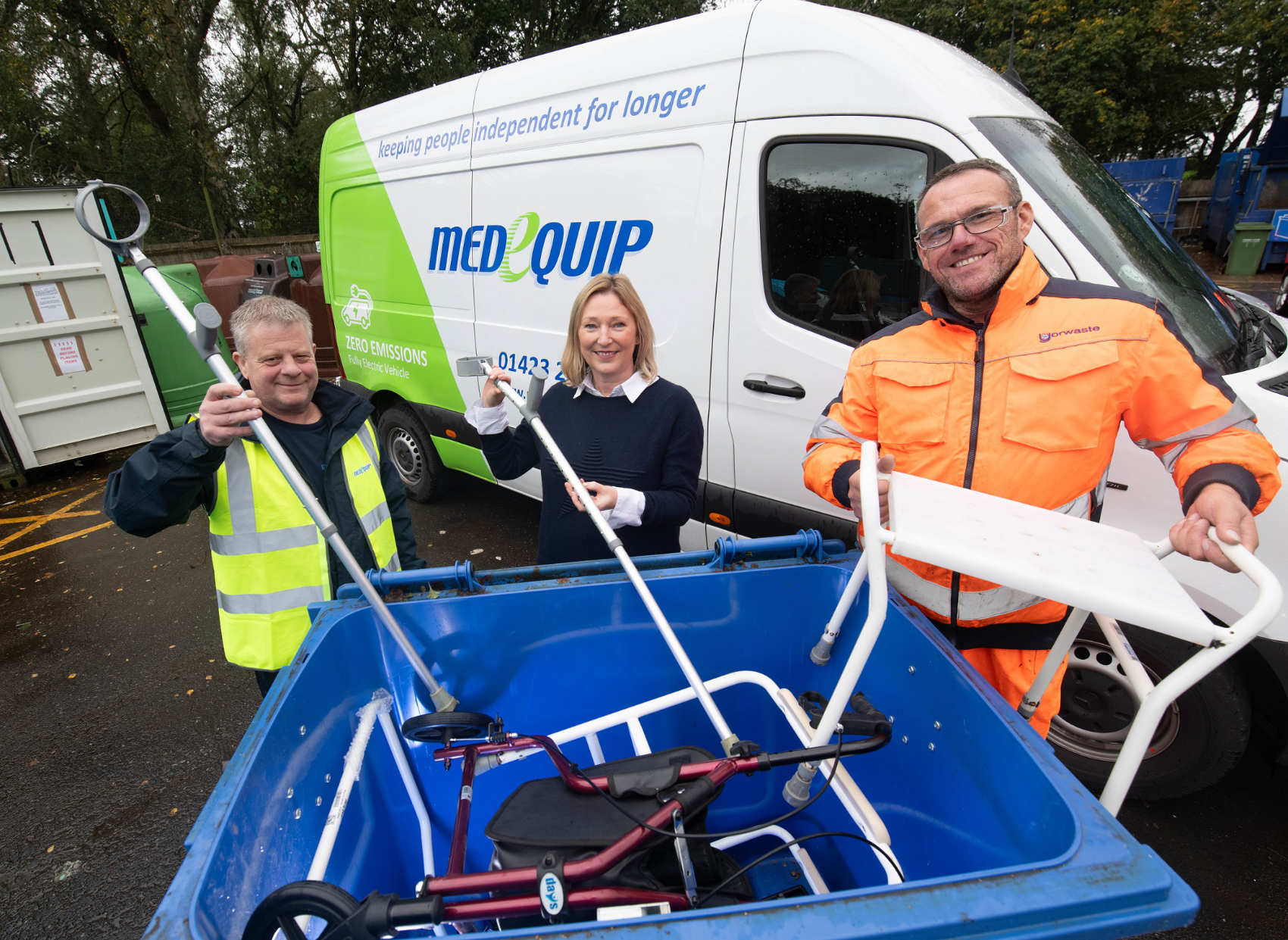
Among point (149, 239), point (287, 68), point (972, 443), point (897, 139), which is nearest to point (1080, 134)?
point (897, 139)

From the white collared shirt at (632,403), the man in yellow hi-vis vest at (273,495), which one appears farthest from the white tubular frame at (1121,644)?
the man in yellow hi-vis vest at (273,495)

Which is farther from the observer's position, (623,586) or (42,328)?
(42,328)

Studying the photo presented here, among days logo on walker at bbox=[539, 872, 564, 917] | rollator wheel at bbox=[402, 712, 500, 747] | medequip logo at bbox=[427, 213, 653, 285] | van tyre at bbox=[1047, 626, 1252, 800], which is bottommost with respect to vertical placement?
van tyre at bbox=[1047, 626, 1252, 800]

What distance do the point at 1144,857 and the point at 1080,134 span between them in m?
19.7

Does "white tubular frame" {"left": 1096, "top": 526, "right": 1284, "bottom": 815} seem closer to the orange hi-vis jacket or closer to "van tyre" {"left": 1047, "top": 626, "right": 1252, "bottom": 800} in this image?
the orange hi-vis jacket

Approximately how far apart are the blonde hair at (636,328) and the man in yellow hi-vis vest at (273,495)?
642 mm

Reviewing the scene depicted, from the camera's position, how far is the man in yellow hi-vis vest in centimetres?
165

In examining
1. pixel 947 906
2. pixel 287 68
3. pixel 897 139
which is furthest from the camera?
pixel 287 68

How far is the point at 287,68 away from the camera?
61.7 feet

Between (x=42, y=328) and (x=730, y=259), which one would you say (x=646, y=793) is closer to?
(x=730, y=259)

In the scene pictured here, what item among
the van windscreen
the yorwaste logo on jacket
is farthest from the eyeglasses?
the van windscreen

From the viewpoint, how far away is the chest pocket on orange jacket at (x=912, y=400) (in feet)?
5.02

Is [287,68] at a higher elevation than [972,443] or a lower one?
higher

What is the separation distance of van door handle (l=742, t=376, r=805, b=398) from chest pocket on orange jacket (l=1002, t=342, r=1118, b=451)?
41.7 inches
